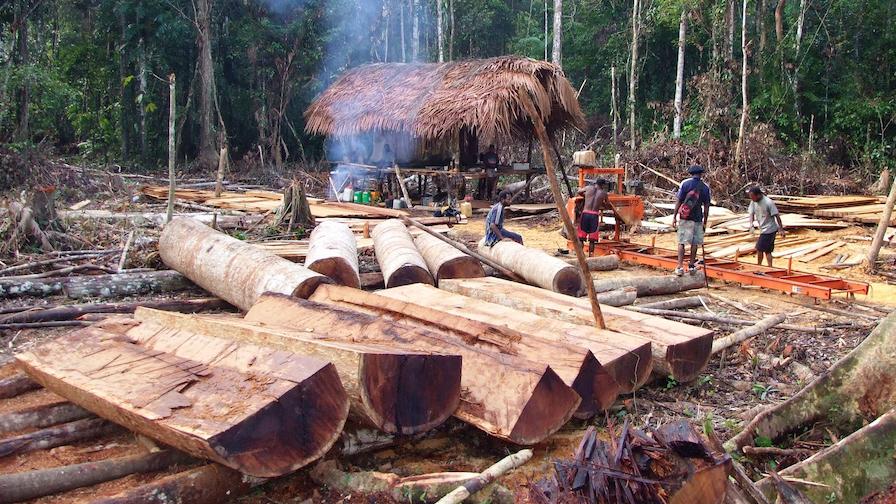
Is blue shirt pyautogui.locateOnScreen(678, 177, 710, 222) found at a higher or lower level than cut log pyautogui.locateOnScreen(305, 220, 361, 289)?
higher

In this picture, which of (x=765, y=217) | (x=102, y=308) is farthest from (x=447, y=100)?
(x=102, y=308)

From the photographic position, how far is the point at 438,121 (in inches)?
643

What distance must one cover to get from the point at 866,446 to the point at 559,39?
19.3m

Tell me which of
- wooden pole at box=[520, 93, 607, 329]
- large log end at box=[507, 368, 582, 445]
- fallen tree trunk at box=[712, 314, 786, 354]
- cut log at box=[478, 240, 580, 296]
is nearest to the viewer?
large log end at box=[507, 368, 582, 445]

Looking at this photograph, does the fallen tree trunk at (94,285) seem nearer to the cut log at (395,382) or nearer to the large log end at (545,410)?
the cut log at (395,382)

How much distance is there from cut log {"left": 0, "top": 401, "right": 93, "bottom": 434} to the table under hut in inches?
457

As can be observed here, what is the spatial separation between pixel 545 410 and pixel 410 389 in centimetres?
80

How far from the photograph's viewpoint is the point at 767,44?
899 inches

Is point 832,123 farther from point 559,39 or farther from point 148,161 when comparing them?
point 148,161

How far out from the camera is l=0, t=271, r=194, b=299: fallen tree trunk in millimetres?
7758

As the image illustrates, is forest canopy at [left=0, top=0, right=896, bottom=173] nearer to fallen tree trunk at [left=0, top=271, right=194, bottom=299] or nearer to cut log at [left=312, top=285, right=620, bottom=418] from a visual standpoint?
fallen tree trunk at [left=0, top=271, right=194, bottom=299]

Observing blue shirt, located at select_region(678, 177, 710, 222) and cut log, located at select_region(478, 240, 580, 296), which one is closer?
cut log, located at select_region(478, 240, 580, 296)

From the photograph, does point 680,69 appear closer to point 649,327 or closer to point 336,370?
point 649,327

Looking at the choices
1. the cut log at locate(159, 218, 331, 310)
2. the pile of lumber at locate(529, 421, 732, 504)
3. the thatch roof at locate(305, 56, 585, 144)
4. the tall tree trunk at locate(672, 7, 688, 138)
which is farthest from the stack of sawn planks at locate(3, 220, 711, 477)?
the tall tree trunk at locate(672, 7, 688, 138)
